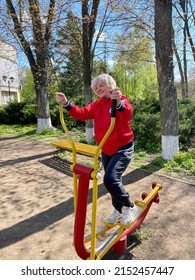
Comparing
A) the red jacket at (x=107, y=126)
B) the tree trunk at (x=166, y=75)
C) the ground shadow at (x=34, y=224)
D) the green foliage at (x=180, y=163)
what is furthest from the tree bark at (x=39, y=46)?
the red jacket at (x=107, y=126)

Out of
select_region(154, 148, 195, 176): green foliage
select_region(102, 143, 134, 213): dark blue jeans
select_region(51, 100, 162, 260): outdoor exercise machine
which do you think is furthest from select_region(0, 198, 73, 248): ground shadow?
select_region(154, 148, 195, 176): green foliage

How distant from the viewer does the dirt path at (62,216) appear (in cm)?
274

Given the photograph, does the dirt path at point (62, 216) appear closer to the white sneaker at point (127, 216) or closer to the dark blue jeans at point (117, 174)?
the white sneaker at point (127, 216)

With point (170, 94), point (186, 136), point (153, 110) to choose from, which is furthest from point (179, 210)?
point (153, 110)

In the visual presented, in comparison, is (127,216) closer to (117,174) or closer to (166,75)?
(117,174)

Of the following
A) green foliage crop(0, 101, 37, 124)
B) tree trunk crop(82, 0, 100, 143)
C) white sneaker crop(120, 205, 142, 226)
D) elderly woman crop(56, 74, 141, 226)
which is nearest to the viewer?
elderly woman crop(56, 74, 141, 226)

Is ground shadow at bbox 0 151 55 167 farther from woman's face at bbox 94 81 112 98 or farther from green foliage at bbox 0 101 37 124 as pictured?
green foliage at bbox 0 101 37 124

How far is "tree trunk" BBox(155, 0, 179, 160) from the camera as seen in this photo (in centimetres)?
554

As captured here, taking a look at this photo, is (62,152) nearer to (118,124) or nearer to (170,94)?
(170,94)

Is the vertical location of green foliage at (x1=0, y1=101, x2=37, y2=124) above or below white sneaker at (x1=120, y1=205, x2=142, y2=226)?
above

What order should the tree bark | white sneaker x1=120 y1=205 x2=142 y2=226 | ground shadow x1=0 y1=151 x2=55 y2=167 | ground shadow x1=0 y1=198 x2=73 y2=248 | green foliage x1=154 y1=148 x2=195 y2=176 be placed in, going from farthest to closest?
the tree bark < ground shadow x1=0 y1=151 x2=55 y2=167 < green foliage x1=154 y1=148 x2=195 y2=176 < ground shadow x1=0 y1=198 x2=73 y2=248 < white sneaker x1=120 y1=205 x2=142 y2=226

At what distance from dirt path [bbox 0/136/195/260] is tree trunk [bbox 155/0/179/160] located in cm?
105

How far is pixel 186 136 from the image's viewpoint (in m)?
7.15
